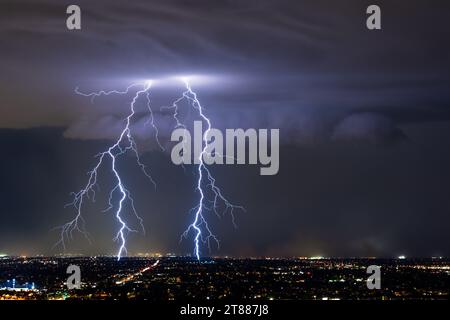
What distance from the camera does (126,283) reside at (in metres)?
48.1
